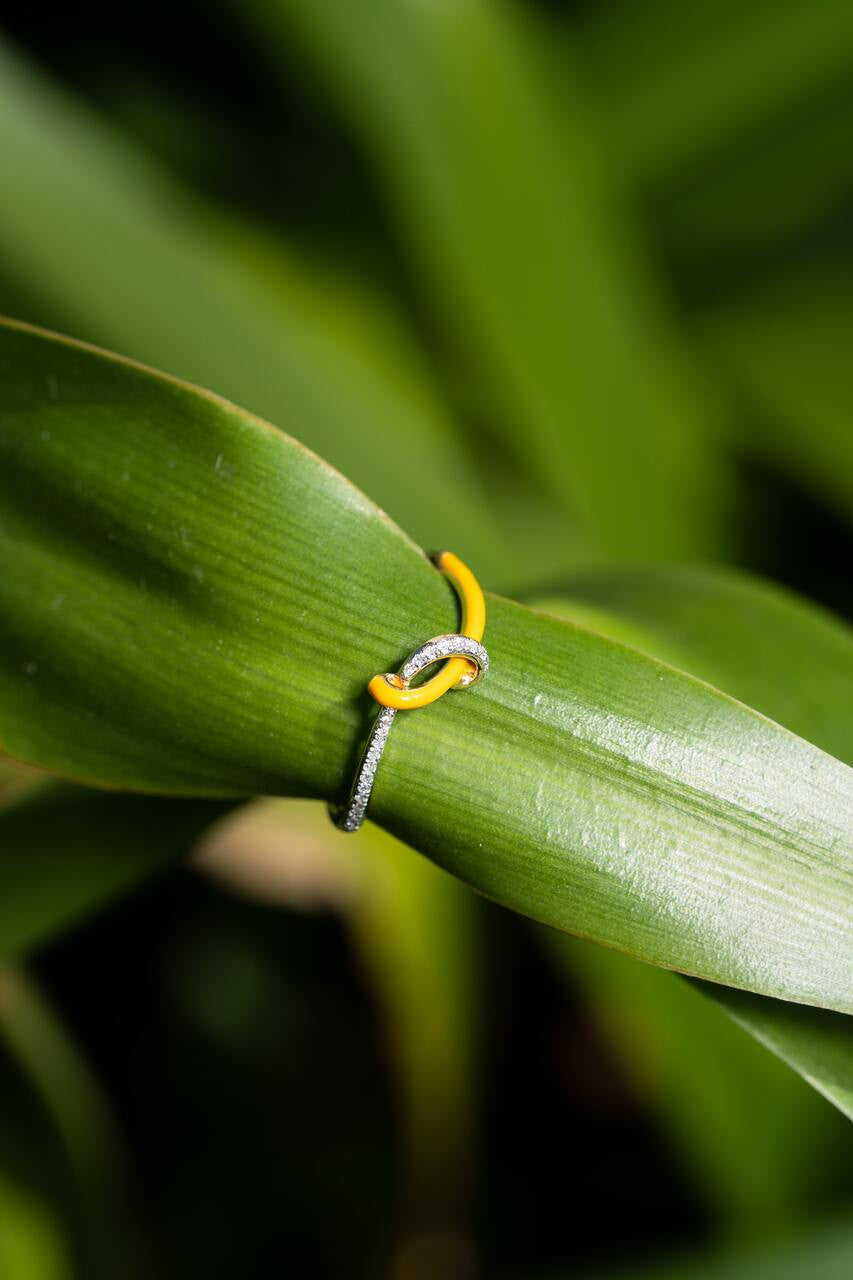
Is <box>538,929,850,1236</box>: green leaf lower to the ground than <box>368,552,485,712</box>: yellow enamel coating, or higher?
lower

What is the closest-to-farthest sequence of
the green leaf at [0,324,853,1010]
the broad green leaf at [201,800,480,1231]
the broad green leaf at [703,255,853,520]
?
the green leaf at [0,324,853,1010] → the broad green leaf at [201,800,480,1231] → the broad green leaf at [703,255,853,520]

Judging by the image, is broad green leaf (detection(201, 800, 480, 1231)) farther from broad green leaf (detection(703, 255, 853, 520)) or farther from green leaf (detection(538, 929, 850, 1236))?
broad green leaf (detection(703, 255, 853, 520))

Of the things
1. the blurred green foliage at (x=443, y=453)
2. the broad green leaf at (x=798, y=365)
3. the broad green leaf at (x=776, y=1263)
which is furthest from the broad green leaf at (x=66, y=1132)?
the broad green leaf at (x=798, y=365)

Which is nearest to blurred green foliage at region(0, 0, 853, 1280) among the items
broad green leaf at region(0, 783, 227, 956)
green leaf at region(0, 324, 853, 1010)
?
broad green leaf at region(0, 783, 227, 956)

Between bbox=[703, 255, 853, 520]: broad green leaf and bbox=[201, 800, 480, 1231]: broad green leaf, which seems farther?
bbox=[703, 255, 853, 520]: broad green leaf

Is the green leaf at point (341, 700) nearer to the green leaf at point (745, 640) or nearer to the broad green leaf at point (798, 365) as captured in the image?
the green leaf at point (745, 640)

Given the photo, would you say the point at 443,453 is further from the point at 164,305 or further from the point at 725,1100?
the point at 725,1100
